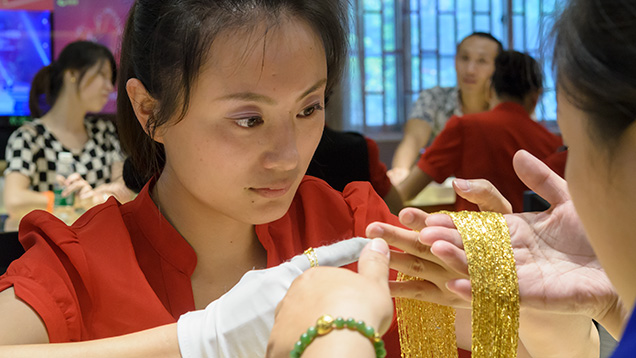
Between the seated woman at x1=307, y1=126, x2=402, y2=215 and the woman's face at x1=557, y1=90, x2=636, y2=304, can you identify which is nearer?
the woman's face at x1=557, y1=90, x2=636, y2=304

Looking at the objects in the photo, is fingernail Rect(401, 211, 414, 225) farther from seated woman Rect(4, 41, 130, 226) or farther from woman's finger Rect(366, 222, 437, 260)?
seated woman Rect(4, 41, 130, 226)

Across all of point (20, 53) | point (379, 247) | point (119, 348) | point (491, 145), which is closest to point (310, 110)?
point (379, 247)

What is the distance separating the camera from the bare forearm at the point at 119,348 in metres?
0.81

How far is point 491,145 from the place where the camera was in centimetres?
225

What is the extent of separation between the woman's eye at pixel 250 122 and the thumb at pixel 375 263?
0.28m

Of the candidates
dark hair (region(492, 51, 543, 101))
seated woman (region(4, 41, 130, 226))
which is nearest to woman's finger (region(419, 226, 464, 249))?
dark hair (region(492, 51, 543, 101))

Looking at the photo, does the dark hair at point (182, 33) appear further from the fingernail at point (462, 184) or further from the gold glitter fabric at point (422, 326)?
the gold glitter fabric at point (422, 326)

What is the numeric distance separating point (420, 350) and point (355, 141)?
826 millimetres

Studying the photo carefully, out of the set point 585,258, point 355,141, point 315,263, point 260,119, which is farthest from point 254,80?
point 355,141

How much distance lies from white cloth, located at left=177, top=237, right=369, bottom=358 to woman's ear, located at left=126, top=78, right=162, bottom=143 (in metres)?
0.34

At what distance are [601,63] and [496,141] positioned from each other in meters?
1.70

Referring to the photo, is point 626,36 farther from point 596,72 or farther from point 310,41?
point 310,41

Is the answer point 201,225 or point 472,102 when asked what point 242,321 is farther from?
point 472,102

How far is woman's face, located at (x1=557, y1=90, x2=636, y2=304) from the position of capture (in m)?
0.62
